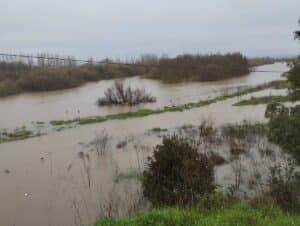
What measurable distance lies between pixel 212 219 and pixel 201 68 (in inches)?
1595

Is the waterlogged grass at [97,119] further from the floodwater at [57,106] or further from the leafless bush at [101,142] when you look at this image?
the leafless bush at [101,142]

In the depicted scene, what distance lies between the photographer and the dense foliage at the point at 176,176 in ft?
20.8

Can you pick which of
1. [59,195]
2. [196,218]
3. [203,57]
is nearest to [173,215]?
[196,218]

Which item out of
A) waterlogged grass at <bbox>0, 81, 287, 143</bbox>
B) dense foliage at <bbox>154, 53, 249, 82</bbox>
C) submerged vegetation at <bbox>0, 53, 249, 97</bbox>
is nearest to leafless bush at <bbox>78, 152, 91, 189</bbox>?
waterlogged grass at <bbox>0, 81, 287, 143</bbox>

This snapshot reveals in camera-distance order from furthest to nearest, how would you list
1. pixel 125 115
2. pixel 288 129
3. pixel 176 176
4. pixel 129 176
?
pixel 125 115 < pixel 129 176 < pixel 176 176 < pixel 288 129

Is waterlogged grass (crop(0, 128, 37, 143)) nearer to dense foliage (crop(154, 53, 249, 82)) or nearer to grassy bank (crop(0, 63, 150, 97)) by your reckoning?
grassy bank (crop(0, 63, 150, 97))

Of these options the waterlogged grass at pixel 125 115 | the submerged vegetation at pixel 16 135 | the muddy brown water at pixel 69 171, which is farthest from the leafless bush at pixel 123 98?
the submerged vegetation at pixel 16 135

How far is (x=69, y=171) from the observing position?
10.5 m

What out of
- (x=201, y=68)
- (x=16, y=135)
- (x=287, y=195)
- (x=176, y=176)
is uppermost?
(x=201, y=68)

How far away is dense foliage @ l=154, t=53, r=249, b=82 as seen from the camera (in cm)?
4375

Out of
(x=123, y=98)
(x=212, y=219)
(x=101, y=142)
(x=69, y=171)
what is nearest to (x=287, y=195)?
(x=212, y=219)

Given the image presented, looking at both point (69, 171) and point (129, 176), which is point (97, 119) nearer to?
point (69, 171)

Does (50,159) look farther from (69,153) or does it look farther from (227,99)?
(227,99)

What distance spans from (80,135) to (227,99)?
13.3 metres
